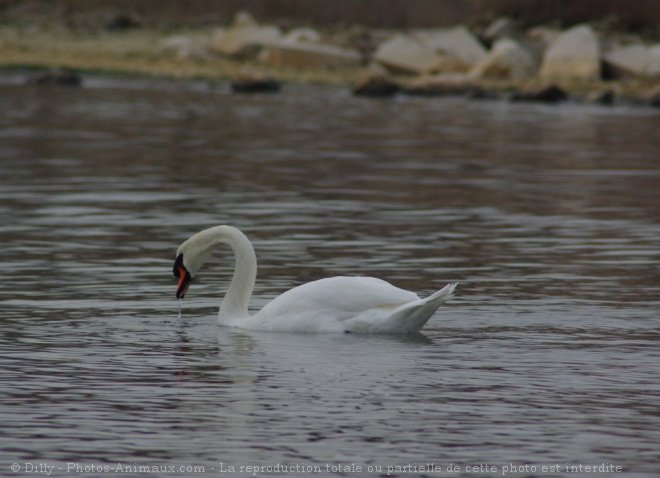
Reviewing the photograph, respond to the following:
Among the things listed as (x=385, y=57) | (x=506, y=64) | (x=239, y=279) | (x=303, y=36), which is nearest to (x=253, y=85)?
(x=385, y=57)

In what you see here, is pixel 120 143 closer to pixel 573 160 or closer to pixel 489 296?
pixel 573 160

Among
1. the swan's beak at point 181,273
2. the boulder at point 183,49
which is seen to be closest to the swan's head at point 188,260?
the swan's beak at point 181,273

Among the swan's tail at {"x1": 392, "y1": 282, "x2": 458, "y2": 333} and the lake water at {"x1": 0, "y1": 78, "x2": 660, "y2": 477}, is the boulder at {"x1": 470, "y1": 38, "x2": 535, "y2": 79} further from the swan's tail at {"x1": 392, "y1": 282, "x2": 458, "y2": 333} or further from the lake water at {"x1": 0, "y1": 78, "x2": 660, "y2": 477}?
the swan's tail at {"x1": 392, "y1": 282, "x2": 458, "y2": 333}

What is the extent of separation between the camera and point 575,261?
51.3 feet

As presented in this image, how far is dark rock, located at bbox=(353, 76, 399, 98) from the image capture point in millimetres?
47531

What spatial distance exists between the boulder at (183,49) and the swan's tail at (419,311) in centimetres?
4538

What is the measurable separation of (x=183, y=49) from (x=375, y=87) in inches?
443

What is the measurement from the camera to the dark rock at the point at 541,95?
45.9 meters

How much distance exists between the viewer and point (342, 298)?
11.6m

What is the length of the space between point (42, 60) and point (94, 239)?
1583 inches

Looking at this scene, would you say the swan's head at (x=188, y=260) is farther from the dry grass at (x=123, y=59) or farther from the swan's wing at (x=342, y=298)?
the dry grass at (x=123, y=59)

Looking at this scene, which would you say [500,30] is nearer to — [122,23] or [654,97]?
[122,23]

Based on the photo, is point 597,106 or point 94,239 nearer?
point 94,239

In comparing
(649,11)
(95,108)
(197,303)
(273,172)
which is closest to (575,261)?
(197,303)
